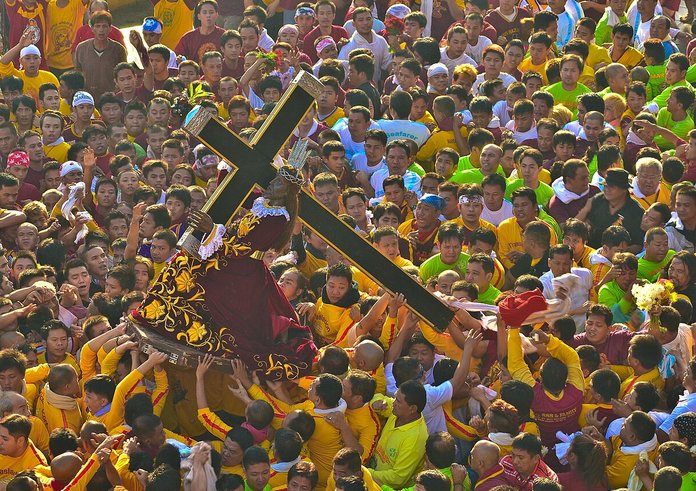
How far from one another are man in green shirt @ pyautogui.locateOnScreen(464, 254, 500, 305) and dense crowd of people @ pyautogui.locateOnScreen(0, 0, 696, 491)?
0.02 meters

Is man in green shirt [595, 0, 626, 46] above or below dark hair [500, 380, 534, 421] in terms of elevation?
above

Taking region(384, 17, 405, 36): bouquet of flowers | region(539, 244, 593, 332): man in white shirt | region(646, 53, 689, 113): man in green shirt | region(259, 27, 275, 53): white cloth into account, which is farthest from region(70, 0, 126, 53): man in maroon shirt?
region(539, 244, 593, 332): man in white shirt

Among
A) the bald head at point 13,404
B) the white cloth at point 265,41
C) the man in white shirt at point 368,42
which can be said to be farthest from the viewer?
the white cloth at point 265,41

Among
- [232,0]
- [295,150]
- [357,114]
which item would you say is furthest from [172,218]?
[232,0]

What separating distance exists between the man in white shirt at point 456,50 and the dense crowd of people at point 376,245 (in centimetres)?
4

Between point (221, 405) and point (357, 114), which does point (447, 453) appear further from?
point (357, 114)

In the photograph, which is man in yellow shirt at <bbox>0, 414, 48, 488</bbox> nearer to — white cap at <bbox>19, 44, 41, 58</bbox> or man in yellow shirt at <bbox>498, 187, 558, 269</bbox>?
man in yellow shirt at <bbox>498, 187, 558, 269</bbox>

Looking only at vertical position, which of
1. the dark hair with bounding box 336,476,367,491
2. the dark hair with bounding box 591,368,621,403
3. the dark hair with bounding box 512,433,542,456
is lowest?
the dark hair with bounding box 336,476,367,491

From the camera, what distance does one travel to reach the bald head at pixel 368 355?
34.9ft

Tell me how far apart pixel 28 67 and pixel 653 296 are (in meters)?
8.17

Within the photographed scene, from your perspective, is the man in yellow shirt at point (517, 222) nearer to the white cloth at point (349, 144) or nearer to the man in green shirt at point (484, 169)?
the man in green shirt at point (484, 169)

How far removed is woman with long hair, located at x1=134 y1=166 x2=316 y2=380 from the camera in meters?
10.2

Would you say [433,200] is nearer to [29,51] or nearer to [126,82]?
[126,82]

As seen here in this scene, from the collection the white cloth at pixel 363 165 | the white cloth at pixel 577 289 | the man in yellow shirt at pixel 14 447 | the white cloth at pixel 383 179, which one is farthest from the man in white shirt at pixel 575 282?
the man in yellow shirt at pixel 14 447
